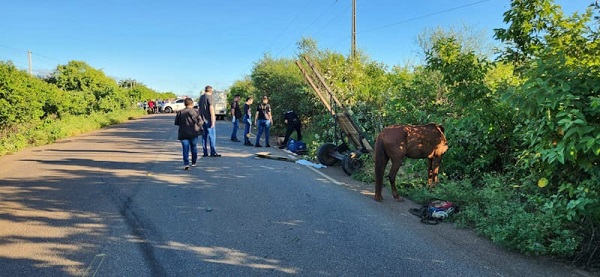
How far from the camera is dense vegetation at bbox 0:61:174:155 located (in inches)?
565

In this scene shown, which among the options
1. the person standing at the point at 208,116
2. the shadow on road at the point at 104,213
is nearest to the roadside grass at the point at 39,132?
the shadow on road at the point at 104,213

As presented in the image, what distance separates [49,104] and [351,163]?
59.2ft

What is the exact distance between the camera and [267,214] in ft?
18.2

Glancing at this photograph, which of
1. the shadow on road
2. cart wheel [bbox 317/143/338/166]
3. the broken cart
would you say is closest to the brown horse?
the broken cart

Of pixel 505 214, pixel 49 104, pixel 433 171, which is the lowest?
pixel 505 214

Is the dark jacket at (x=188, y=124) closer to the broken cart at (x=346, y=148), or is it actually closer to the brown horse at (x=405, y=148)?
the broken cart at (x=346, y=148)

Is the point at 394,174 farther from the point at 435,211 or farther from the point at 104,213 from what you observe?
the point at 104,213

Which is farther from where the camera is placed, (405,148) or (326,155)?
(326,155)

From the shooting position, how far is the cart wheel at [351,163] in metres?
8.66

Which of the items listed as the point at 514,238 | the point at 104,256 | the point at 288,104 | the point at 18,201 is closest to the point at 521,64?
the point at 514,238

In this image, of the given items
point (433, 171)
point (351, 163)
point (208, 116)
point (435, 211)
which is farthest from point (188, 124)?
point (435, 211)

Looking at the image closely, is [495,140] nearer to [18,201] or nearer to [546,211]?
[546,211]

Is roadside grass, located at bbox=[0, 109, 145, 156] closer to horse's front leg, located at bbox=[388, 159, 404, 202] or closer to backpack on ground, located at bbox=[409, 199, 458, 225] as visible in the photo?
horse's front leg, located at bbox=[388, 159, 404, 202]

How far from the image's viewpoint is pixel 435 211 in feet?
17.8
